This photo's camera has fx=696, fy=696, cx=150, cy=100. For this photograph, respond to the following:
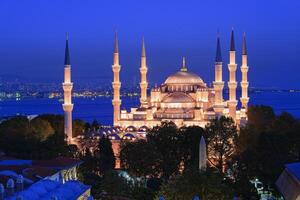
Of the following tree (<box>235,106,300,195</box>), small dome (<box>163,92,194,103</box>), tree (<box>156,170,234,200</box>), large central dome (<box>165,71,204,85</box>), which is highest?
large central dome (<box>165,71,204,85</box>)

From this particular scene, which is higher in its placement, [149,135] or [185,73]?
[185,73]

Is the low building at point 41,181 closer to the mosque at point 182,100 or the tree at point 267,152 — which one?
the tree at point 267,152

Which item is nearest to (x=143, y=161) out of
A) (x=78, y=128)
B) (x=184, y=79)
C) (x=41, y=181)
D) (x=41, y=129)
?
(x=41, y=129)

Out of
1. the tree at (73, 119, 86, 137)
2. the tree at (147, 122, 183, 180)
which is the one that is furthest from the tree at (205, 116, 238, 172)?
the tree at (73, 119, 86, 137)

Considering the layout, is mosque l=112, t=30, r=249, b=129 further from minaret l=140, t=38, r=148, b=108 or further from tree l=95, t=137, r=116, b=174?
tree l=95, t=137, r=116, b=174

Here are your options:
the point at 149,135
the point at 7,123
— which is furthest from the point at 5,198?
the point at 7,123

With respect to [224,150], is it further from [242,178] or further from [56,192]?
[56,192]

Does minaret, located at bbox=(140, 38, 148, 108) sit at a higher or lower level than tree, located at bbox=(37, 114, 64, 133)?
higher
